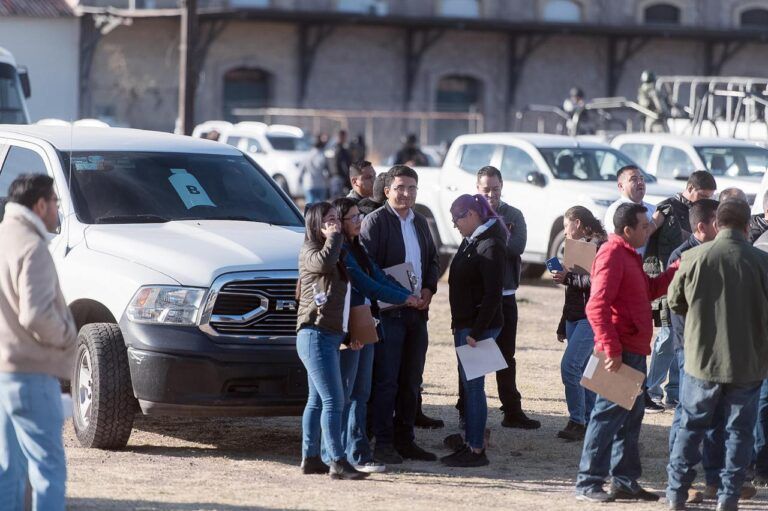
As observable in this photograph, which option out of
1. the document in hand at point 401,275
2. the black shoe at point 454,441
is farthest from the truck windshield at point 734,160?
the document in hand at point 401,275

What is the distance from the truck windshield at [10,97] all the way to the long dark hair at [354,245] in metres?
10.6

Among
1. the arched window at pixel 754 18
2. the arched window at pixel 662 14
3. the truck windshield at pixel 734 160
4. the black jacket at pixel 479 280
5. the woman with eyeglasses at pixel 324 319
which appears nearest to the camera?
the woman with eyeglasses at pixel 324 319

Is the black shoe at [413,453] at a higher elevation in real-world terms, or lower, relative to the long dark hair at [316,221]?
lower

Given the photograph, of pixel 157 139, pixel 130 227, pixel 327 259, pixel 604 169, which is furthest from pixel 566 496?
pixel 604 169

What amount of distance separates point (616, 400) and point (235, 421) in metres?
3.42

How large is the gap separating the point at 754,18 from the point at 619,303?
42.6m

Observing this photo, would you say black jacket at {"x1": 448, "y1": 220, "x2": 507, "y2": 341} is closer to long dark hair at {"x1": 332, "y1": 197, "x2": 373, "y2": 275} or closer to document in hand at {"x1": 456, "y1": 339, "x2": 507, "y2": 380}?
document in hand at {"x1": 456, "y1": 339, "x2": 507, "y2": 380}

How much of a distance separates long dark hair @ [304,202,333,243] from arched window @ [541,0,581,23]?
129ft

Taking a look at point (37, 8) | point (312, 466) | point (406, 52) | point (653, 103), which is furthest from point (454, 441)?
point (406, 52)

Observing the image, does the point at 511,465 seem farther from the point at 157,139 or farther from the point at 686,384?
the point at 157,139

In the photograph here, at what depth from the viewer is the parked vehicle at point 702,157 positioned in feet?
60.6

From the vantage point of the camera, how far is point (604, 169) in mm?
18375

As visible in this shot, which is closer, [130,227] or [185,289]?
[185,289]

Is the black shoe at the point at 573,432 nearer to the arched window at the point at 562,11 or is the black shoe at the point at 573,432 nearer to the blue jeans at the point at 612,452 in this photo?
the blue jeans at the point at 612,452
